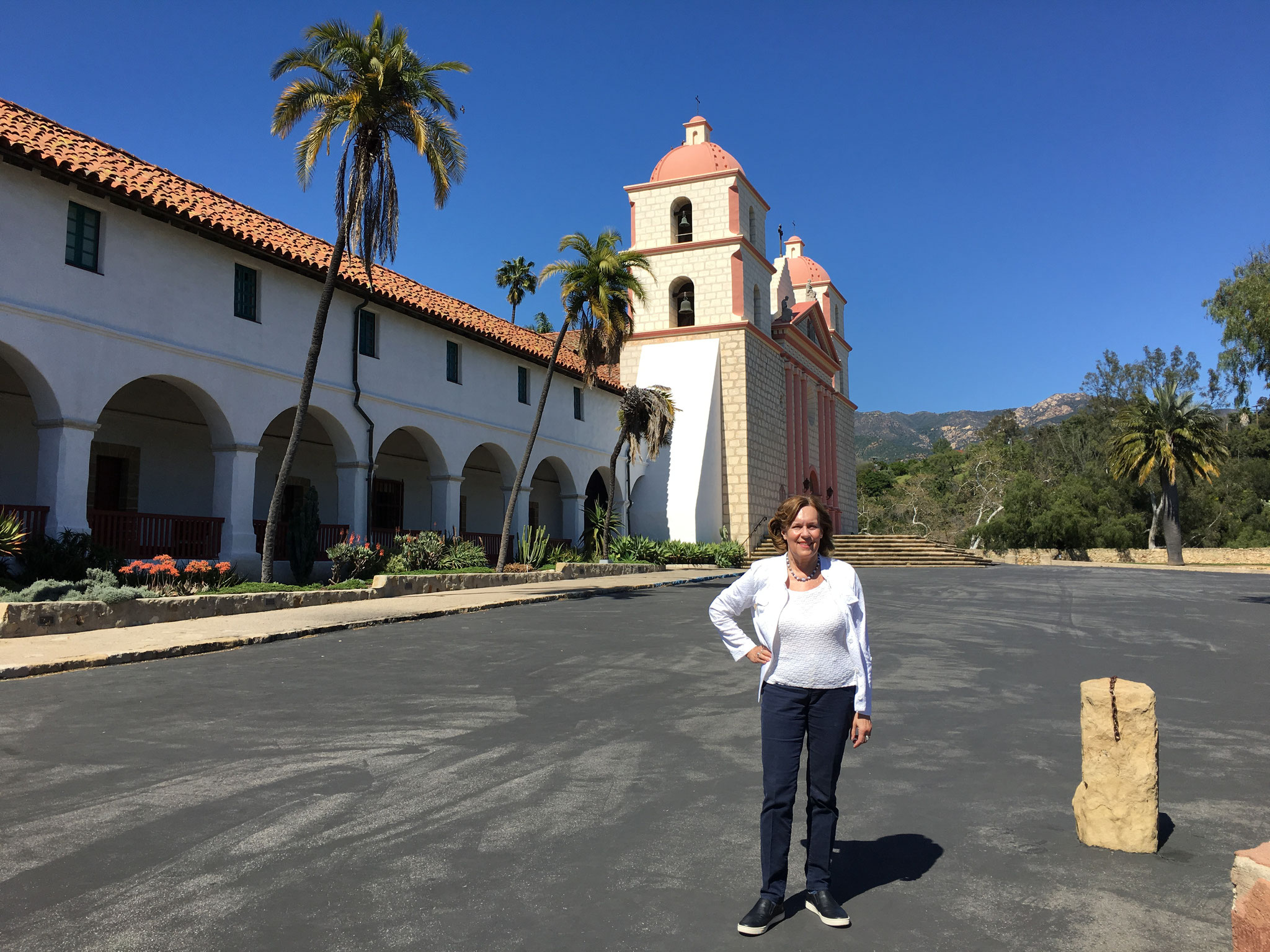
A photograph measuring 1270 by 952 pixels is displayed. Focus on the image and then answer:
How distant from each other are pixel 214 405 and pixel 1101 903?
648 inches

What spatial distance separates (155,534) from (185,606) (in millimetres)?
3451

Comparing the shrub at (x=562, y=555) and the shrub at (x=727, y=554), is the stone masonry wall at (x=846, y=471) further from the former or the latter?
the shrub at (x=562, y=555)

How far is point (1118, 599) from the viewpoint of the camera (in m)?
18.0

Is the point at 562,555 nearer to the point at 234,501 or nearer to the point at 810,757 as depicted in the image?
the point at 234,501

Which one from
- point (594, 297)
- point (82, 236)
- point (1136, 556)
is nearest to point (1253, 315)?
point (594, 297)

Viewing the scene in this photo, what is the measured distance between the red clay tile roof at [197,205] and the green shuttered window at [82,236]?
622 millimetres

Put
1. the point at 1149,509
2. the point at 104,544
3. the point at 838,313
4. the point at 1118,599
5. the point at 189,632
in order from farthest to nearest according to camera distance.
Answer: the point at 838,313 → the point at 1149,509 → the point at 1118,599 → the point at 104,544 → the point at 189,632

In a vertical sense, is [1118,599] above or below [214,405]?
below

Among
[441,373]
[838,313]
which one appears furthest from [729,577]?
[838,313]

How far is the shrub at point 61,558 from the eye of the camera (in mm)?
12914

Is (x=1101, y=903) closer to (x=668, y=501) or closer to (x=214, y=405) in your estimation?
(x=214, y=405)

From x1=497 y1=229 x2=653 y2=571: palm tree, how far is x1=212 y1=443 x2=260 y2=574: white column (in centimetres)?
710

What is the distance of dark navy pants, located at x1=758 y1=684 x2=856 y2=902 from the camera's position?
12.1ft

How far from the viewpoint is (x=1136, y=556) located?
1831 inches
